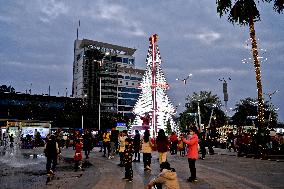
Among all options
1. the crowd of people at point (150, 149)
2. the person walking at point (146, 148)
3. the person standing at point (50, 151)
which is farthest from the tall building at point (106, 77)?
the person standing at point (50, 151)

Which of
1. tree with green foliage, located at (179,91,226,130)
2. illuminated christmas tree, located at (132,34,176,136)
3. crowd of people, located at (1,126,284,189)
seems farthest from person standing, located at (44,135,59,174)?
tree with green foliage, located at (179,91,226,130)

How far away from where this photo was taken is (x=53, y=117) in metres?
81.6

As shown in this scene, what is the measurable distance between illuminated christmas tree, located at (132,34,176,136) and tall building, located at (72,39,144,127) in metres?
65.5

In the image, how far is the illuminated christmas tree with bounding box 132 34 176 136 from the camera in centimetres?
4247

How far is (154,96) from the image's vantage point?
42.4 meters

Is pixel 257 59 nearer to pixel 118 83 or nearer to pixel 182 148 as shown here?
pixel 182 148

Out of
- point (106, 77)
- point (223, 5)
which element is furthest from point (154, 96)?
point (106, 77)

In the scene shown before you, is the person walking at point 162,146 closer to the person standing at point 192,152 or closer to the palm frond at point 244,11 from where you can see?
the person standing at point 192,152

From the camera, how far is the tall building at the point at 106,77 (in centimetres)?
11181

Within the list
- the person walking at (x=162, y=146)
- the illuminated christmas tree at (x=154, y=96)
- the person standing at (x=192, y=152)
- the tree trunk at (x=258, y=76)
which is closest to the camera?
the person standing at (x=192, y=152)

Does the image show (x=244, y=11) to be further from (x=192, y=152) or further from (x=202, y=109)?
(x=202, y=109)

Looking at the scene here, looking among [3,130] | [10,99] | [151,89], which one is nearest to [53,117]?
[10,99]

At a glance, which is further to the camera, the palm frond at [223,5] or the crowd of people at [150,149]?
the palm frond at [223,5]

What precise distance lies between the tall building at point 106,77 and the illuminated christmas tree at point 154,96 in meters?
65.5
